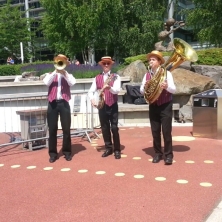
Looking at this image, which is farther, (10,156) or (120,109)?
(120,109)

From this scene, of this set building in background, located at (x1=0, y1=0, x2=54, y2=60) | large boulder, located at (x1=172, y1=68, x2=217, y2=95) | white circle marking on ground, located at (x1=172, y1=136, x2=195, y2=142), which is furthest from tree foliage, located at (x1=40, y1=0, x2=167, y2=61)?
white circle marking on ground, located at (x1=172, y1=136, x2=195, y2=142)

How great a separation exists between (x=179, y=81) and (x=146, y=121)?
158 cm

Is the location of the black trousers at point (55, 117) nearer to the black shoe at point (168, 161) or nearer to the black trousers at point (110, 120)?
the black trousers at point (110, 120)

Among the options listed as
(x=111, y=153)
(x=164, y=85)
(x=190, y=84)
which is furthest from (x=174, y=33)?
(x=164, y=85)

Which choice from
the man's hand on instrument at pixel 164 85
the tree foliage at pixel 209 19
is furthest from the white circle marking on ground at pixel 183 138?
the tree foliage at pixel 209 19

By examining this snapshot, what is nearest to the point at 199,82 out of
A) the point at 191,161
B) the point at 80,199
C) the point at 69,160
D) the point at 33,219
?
the point at 191,161

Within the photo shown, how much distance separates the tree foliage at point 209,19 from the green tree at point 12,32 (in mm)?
17577

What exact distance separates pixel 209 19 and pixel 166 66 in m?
14.4

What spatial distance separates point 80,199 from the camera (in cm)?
385

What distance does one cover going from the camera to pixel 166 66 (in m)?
4.98

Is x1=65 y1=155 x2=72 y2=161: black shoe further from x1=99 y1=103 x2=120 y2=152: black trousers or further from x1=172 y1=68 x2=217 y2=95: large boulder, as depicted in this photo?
x1=172 y1=68 x2=217 y2=95: large boulder

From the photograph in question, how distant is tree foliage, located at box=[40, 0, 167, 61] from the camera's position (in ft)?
71.5

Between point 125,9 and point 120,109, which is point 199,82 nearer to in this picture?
point 120,109

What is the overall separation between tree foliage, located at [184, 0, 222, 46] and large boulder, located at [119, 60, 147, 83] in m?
7.63
